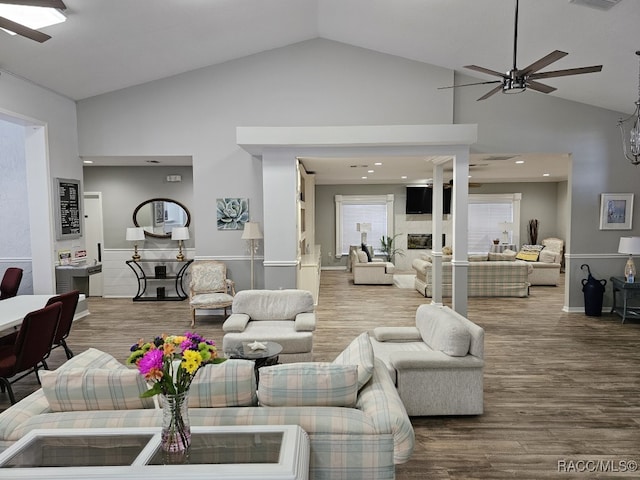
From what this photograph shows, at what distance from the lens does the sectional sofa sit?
1978 millimetres

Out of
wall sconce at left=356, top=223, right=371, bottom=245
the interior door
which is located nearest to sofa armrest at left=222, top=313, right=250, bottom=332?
the interior door

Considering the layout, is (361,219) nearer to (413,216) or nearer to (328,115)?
(413,216)

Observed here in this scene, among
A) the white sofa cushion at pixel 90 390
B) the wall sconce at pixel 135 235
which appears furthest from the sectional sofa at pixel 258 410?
the wall sconce at pixel 135 235

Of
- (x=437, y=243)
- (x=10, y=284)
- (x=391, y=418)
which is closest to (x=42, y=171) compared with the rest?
(x=10, y=284)

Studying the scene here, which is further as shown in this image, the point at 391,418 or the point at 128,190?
the point at 128,190

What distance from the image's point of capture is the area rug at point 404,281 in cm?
980

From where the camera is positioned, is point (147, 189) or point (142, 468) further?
point (147, 189)

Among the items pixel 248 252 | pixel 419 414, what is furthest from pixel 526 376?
pixel 248 252

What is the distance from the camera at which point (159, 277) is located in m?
8.19

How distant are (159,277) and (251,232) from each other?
2.75 m

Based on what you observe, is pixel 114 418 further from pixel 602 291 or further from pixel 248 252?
pixel 602 291

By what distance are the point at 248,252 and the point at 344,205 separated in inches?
232

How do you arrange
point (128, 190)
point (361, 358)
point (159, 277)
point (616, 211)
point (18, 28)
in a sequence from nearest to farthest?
1. point (361, 358)
2. point (18, 28)
3. point (616, 211)
4. point (159, 277)
5. point (128, 190)

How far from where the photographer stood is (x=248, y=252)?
274 inches
